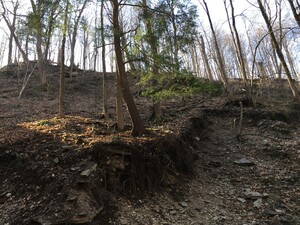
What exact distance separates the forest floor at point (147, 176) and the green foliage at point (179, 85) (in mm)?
1211

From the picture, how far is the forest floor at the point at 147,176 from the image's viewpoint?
491cm

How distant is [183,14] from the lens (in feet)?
22.6

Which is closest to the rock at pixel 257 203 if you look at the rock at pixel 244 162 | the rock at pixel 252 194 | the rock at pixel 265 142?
the rock at pixel 252 194

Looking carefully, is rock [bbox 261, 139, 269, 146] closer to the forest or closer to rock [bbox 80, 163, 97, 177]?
the forest

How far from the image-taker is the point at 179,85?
6941 millimetres

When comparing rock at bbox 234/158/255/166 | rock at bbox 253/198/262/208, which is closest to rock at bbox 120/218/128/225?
rock at bbox 253/198/262/208

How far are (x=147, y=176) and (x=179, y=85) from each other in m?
2.52

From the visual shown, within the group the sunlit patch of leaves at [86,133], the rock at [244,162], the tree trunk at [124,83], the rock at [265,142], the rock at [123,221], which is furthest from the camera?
the rock at [265,142]

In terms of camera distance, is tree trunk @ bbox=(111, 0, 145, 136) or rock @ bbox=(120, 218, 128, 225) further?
tree trunk @ bbox=(111, 0, 145, 136)

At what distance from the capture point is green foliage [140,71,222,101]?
6.75m

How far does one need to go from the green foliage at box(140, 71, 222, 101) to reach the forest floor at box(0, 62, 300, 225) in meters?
1.21

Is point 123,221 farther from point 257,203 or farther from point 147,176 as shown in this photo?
point 257,203

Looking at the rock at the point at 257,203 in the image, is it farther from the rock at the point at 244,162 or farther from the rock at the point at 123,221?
the rock at the point at 123,221

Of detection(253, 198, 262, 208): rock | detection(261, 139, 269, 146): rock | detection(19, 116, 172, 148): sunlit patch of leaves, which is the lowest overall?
detection(253, 198, 262, 208): rock
